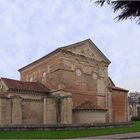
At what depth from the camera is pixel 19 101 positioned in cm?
4038

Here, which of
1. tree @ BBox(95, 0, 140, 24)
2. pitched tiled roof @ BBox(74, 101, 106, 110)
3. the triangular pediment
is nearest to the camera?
tree @ BBox(95, 0, 140, 24)

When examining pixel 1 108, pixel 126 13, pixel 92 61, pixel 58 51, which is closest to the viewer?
pixel 126 13

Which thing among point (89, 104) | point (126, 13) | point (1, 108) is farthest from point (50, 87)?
point (126, 13)

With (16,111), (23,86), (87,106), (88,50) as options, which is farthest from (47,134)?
(88,50)

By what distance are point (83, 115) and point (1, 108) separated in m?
9.97

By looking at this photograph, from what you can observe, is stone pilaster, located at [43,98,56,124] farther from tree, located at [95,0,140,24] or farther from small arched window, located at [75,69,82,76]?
tree, located at [95,0,140,24]

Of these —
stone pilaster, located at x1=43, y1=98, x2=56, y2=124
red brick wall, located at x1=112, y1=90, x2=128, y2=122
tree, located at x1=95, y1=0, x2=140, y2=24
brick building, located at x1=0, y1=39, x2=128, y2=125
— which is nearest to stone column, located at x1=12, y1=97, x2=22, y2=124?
brick building, located at x1=0, y1=39, x2=128, y2=125

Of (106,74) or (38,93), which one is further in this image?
(106,74)

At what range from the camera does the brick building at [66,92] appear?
41.2 m

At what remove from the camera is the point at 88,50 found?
4791cm

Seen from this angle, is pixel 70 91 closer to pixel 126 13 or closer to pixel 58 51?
pixel 58 51

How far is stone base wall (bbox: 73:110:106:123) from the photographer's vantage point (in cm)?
4209

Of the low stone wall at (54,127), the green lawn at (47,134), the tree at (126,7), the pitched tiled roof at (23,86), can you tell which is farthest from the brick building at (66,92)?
the tree at (126,7)

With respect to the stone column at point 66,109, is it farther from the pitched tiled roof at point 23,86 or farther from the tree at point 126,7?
the tree at point 126,7
